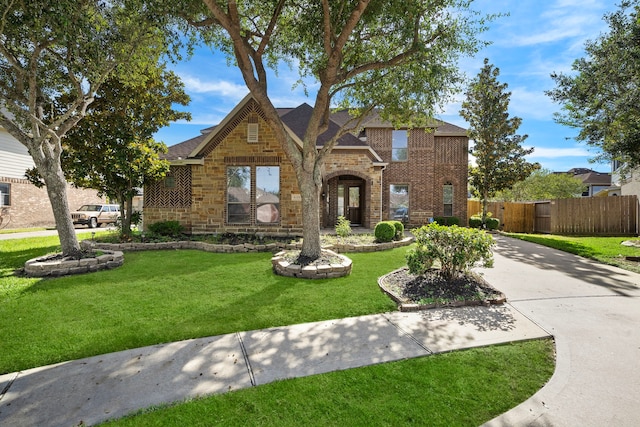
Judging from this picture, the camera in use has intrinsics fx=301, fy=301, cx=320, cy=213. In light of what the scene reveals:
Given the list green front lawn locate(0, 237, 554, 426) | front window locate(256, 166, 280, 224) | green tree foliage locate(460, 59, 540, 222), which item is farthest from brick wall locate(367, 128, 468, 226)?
green front lawn locate(0, 237, 554, 426)

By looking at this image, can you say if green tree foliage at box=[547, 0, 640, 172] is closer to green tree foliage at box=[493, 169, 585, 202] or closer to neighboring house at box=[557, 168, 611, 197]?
green tree foliage at box=[493, 169, 585, 202]

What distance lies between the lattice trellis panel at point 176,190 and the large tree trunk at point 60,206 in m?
5.35

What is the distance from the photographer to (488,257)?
568cm

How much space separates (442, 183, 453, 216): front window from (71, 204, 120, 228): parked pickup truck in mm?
22423

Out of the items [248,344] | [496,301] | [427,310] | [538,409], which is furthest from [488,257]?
[248,344]

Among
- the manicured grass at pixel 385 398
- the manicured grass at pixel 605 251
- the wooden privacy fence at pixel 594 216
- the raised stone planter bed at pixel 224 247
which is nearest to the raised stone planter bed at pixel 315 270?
the raised stone planter bed at pixel 224 247

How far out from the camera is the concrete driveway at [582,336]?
257 centimetres

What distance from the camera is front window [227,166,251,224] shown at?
12.7 meters

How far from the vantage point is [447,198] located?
19.4 meters

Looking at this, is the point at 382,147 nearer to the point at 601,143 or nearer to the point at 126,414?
the point at 601,143

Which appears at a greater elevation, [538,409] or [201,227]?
[201,227]

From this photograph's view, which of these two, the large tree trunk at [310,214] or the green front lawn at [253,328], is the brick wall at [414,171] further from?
the green front lawn at [253,328]

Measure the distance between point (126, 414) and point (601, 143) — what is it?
16083mm

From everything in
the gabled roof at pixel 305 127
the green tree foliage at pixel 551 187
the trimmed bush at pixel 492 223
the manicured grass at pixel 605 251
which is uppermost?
the gabled roof at pixel 305 127
